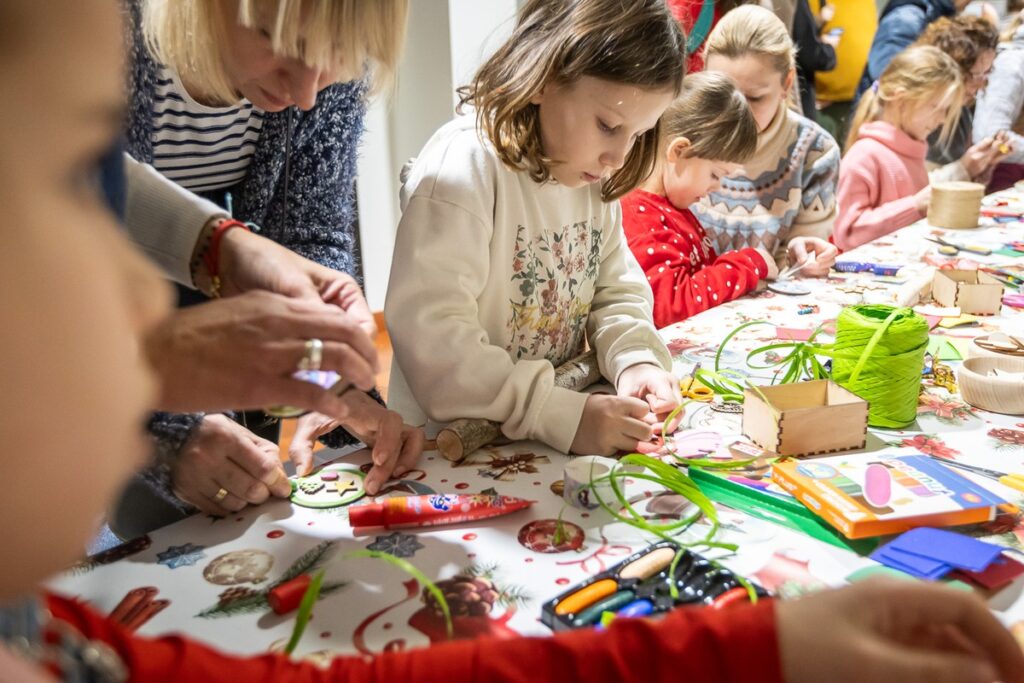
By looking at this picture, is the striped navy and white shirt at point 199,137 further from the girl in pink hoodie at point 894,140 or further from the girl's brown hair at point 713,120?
the girl in pink hoodie at point 894,140

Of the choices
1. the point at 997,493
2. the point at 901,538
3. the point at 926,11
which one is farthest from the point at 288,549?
the point at 926,11

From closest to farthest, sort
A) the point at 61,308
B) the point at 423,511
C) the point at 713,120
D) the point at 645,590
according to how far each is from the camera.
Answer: the point at 61,308 < the point at 645,590 < the point at 423,511 < the point at 713,120

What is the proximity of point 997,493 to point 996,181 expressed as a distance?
274 cm

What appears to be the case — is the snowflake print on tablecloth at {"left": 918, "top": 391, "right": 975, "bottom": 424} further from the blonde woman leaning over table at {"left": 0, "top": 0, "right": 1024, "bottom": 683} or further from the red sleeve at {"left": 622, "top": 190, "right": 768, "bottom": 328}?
the blonde woman leaning over table at {"left": 0, "top": 0, "right": 1024, "bottom": 683}

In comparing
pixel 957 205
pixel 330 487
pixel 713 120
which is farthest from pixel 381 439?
pixel 957 205

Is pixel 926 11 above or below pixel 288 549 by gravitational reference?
above

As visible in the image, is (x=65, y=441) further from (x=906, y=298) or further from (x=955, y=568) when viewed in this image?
(x=906, y=298)

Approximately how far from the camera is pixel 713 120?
168 centimetres

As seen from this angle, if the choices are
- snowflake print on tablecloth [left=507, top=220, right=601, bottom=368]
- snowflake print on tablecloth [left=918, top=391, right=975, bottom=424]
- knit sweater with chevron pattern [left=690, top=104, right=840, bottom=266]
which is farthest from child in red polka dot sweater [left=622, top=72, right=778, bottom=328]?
snowflake print on tablecloth [left=918, top=391, right=975, bottom=424]

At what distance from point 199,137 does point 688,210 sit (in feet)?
3.75

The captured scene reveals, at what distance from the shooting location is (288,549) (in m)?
0.74

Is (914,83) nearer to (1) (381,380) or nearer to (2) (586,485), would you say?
(1) (381,380)

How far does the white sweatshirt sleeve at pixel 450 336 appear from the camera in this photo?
1.00 meters

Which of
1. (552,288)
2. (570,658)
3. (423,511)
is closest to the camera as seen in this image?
(570,658)
